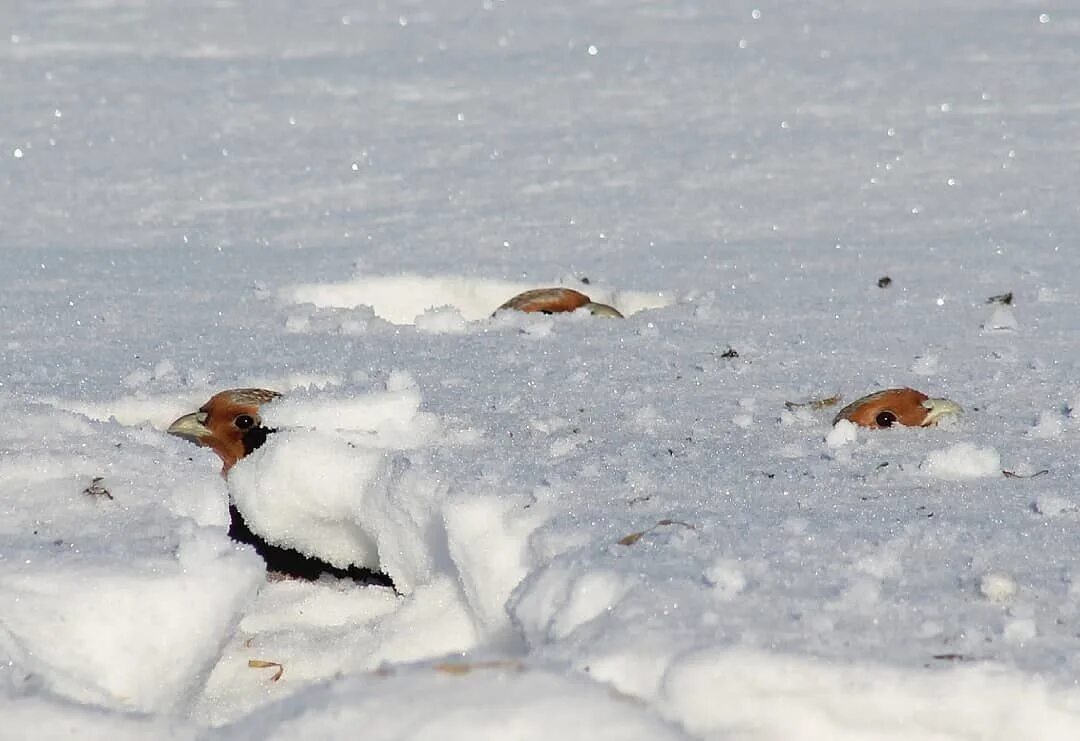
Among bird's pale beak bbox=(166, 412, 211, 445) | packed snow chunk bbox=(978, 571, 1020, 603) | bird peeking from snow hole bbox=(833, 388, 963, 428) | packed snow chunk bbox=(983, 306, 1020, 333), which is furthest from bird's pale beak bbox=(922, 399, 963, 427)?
bird's pale beak bbox=(166, 412, 211, 445)

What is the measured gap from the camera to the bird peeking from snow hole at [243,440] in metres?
2.81

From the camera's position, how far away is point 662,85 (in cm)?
579

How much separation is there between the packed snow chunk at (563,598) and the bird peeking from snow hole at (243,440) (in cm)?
74

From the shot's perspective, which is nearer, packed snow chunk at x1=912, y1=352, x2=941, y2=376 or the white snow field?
the white snow field

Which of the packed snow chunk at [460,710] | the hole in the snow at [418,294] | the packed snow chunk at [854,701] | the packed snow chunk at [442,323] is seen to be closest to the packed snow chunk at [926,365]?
the hole in the snow at [418,294]

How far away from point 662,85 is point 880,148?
1.15 m

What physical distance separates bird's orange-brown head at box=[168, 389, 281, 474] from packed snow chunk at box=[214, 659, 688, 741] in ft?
4.17

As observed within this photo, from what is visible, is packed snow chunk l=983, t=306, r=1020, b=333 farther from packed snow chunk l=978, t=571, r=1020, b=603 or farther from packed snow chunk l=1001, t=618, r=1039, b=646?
packed snow chunk l=1001, t=618, r=1039, b=646

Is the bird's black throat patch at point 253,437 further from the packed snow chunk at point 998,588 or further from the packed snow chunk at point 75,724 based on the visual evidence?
the packed snow chunk at point 998,588

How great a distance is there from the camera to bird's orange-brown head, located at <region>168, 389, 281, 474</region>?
2891 mm

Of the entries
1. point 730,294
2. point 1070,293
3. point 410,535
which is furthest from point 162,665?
point 1070,293

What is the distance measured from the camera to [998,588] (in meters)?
1.97

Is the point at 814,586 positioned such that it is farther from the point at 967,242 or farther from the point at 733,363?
the point at 967,242

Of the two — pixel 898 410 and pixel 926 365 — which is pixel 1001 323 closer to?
pixel 926 365
